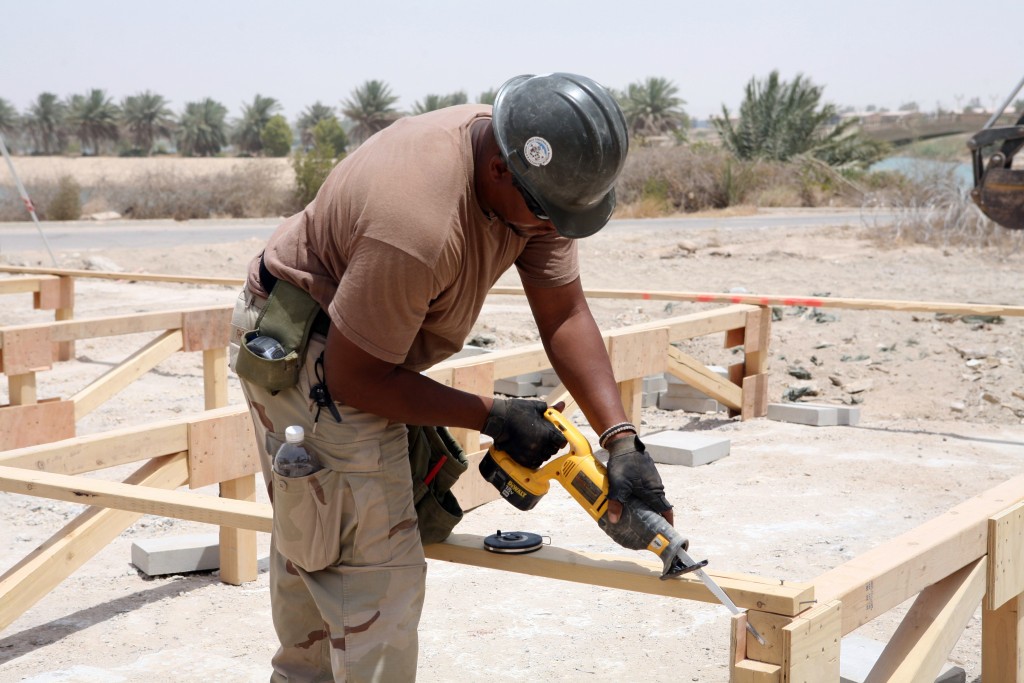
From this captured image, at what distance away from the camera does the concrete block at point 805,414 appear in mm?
7371

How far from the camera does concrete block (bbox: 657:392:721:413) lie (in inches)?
321

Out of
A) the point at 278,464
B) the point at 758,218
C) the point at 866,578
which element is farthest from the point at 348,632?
the point at 758,218

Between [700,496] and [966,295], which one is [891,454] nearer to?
[700,496]

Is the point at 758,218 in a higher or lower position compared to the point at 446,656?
higher

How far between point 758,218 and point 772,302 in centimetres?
1779

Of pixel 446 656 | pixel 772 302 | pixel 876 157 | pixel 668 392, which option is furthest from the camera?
pixel 876 157

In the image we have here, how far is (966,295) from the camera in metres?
12.3

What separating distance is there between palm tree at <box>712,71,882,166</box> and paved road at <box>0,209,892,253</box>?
14.6 feet

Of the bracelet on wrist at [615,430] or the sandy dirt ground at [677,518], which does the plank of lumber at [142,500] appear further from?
the sandy dirt ground at [677,518]

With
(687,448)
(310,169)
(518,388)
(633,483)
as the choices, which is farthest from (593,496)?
(310,169)

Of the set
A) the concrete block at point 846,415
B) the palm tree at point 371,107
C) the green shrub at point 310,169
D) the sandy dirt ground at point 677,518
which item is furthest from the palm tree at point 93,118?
the concrete block at point 846,415

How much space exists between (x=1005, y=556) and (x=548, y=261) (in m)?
1.48

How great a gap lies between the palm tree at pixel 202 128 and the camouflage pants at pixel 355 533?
3008 inches

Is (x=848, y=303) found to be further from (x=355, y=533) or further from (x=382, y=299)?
(x=382, y=299)
